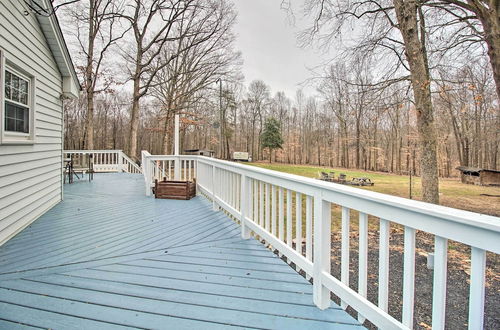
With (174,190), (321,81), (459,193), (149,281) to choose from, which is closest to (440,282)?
(149,281)

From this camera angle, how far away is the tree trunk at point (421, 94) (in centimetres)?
585

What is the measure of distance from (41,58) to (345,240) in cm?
544

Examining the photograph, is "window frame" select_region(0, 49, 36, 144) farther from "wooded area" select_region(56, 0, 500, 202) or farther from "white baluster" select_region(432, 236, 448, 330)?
"wooded area" select_region(56, 0, 500, 202)

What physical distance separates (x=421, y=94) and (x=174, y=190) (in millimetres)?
5806

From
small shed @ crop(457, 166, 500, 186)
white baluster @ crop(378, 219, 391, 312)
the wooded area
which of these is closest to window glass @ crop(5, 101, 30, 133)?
white baluster @ crop(378, 219, 391, 312)

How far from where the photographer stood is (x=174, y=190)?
5.96 m

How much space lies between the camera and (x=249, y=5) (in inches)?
517

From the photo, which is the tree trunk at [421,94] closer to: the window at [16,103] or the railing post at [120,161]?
the window at [16,103]

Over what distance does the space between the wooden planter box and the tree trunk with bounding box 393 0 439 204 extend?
5345mm

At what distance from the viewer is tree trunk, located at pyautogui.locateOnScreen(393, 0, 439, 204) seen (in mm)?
5852

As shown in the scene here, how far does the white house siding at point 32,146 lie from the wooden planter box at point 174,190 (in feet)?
6.51

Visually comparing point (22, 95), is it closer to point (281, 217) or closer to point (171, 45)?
point (281, 217)

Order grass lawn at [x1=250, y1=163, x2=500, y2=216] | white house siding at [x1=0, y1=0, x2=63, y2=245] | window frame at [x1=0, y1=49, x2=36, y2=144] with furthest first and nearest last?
grass lawn at [x1=250, y1=163, x2=500, y2=216] → white house siding at [x1=0, y1=0, x2=63, y2=245] → window frame at [x1=0, y1=49, x2=36, y2=144]

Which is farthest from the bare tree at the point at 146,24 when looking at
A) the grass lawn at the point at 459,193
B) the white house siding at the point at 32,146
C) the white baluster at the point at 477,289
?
the white baluster at the point at 477,289
